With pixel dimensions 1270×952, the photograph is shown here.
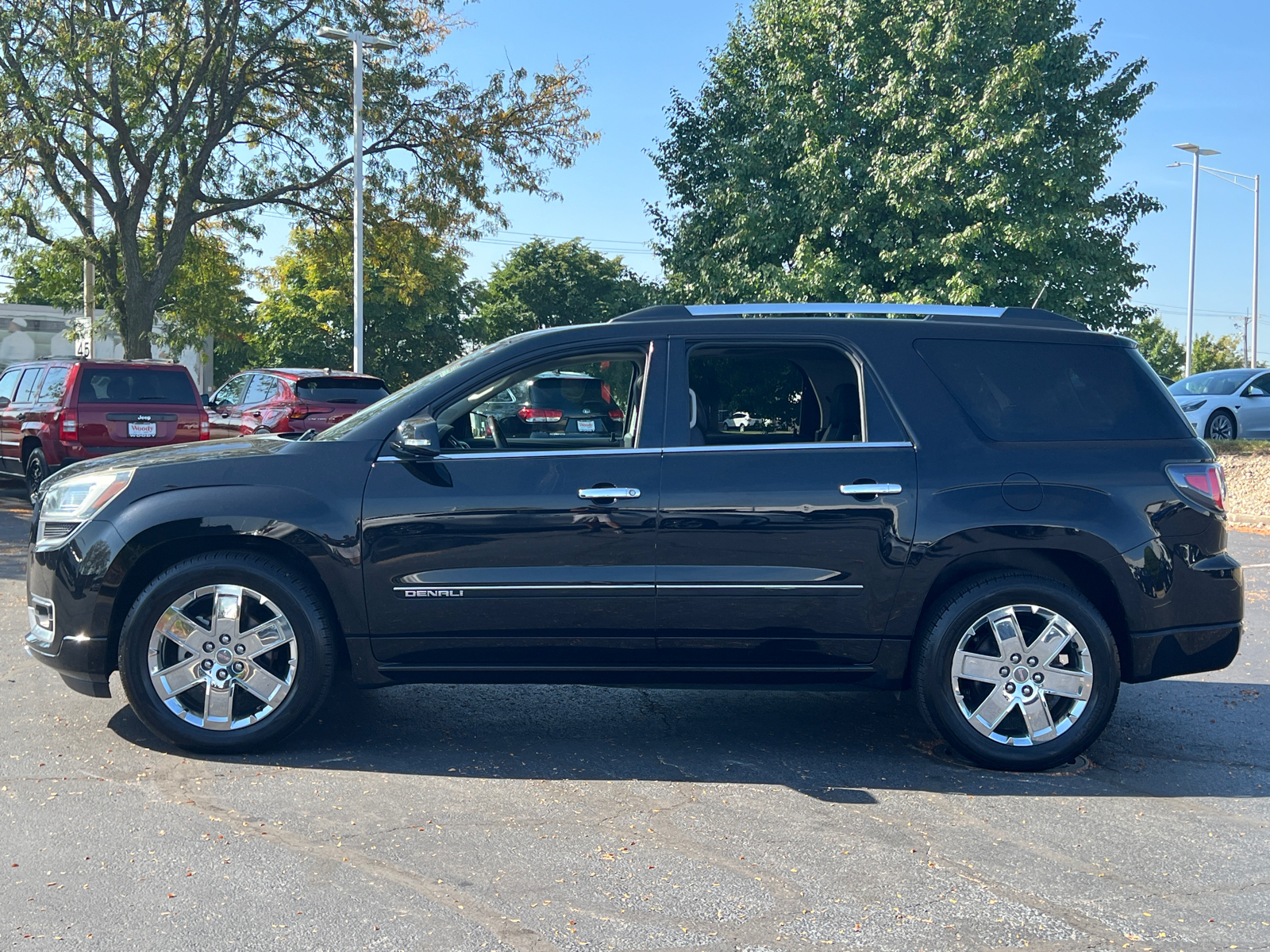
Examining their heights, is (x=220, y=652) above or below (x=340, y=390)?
below

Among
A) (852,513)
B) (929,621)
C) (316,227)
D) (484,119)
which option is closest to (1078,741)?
(929,621)

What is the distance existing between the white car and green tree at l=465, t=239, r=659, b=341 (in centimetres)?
4666

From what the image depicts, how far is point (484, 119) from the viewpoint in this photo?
25.2 m

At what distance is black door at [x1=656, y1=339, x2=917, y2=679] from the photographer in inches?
186

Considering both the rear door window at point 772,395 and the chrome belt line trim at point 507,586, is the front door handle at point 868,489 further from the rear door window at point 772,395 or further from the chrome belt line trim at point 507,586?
the chrome belt line trim at point 507,586

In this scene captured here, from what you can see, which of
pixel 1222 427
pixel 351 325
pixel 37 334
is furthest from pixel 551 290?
pixel 1222 427

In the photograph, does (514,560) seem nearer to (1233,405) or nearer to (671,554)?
(671,554)

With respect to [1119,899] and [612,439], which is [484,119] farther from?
[1119,899]

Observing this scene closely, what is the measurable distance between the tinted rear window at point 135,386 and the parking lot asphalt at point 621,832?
8975mm

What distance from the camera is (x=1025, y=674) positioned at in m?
4.85

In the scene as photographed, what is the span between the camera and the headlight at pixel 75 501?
4840 millimetres

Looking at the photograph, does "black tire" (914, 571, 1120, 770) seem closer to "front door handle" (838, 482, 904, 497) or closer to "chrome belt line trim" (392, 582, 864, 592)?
"front door handle" (838, 482, 904, 497)

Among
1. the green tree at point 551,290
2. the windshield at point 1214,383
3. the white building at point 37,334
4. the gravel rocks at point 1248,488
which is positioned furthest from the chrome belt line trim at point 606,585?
the green tree at point 551,290

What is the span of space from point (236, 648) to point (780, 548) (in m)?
2.24
